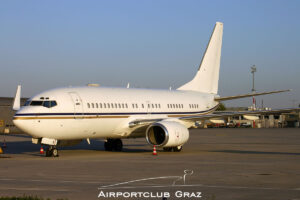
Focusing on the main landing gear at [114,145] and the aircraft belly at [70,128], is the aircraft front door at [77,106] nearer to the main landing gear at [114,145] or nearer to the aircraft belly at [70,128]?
the aircraft belly at [70,128]

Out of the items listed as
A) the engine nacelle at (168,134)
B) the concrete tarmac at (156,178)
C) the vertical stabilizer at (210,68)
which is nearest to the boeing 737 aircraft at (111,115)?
the engine nacelle at (168,134)

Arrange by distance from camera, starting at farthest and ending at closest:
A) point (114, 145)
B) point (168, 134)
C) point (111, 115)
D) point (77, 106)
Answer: point (114, 145) < point (111, 115) < point (168, 134) < point (77, 106)

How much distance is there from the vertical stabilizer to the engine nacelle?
27.6ft

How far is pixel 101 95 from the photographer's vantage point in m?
27.5

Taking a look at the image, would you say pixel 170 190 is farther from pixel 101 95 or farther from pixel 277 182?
pixel 101 95

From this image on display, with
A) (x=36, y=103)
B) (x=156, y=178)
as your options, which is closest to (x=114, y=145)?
(x=36, y=103)

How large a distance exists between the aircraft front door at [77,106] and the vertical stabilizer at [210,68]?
1180cm

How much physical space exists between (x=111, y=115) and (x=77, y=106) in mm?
2513

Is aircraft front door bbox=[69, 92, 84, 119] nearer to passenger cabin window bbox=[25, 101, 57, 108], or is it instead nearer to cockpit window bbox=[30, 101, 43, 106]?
passenger cabin window bbox=[25, 101, 57, 108]

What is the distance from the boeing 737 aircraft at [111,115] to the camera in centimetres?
2428

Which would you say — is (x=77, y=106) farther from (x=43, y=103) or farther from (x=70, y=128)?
(x=43, y=103)

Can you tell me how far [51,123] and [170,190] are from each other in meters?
12.4

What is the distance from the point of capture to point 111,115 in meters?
27.4

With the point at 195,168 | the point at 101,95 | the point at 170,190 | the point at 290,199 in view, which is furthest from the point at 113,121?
the point at 290,199
